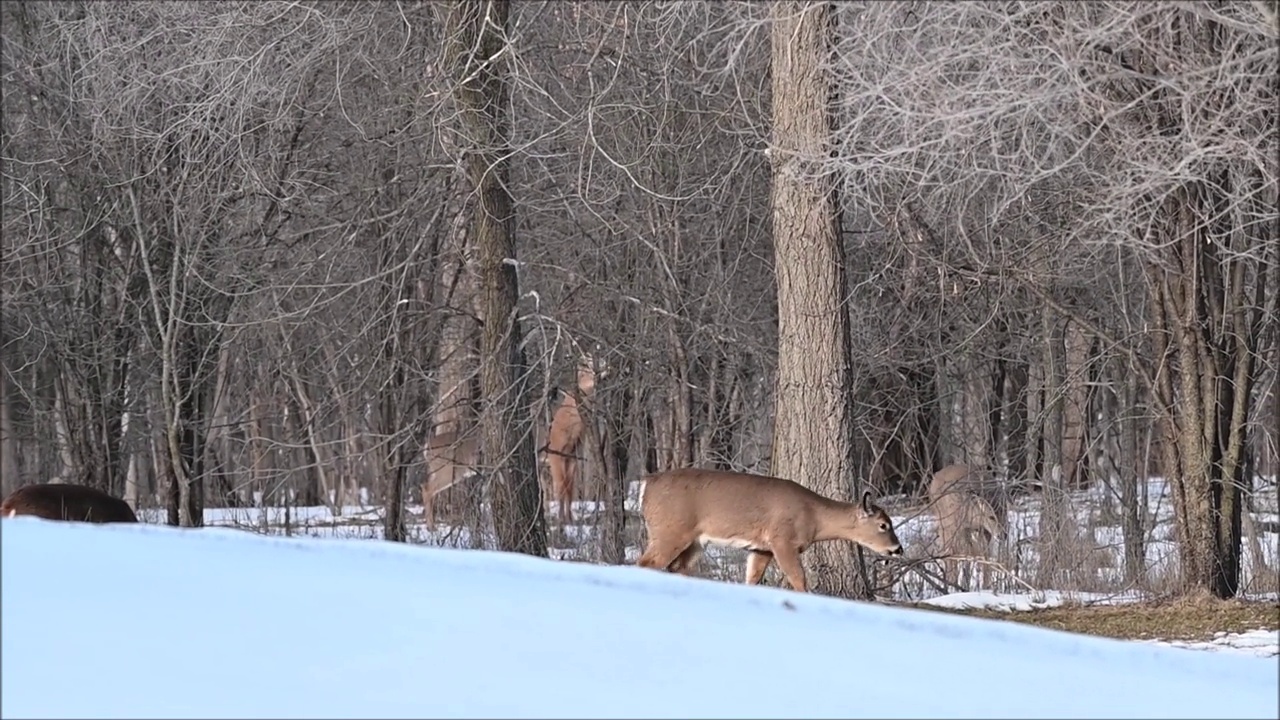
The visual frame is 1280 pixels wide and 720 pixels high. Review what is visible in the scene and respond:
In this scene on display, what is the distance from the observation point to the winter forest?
9867 mm

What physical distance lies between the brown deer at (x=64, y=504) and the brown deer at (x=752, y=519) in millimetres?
4619

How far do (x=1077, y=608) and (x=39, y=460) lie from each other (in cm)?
1736

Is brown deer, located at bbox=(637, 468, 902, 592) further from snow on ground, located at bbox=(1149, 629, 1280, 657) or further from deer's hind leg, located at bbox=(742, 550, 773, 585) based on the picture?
snow on ground, located at bbox=(1149, 629, 1280, 657)

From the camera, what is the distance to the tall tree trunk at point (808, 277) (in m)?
12.0

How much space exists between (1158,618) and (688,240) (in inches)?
283

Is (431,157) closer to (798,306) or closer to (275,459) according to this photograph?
(798,306)

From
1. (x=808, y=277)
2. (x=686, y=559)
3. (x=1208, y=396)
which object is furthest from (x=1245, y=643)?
(x=686, y=559)

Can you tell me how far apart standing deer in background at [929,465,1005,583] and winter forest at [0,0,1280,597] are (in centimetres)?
23

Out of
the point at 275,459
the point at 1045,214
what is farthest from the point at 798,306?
the point at 275,459

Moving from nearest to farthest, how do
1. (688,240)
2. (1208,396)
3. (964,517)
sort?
(1208,396) → (964,517) → (688,240)

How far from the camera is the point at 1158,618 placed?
35.6ft

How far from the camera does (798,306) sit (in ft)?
40.9

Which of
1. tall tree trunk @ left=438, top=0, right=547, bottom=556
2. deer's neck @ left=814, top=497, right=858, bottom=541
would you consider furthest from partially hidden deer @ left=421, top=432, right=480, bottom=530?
deer's neck @ left=814, top=497, right=858, bottom=541

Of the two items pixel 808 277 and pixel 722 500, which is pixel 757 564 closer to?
pixel 722 500
